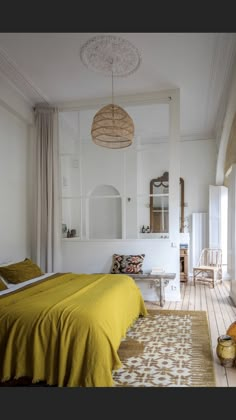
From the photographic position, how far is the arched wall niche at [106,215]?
8250 mm

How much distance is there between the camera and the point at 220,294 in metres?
5.93

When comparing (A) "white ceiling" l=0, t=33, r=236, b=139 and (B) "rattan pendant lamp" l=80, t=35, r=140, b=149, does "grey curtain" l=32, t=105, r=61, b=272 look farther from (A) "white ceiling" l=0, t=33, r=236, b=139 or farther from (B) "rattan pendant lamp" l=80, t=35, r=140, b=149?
(B) "rattan pendant lamp" l=80, t=35, r=140, b=149

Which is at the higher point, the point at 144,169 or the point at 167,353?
the point at 144,169

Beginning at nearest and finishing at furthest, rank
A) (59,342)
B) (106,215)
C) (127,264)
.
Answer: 1. (59,342)
2. (127,264)
3. (106,215)

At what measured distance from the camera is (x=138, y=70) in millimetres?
4727

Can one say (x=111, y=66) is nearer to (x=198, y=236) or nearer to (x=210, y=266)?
(x=210, y=266)

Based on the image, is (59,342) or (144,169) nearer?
(59,342)

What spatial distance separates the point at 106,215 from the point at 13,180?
3.43 m

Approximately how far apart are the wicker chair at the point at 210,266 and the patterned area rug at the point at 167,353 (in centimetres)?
210

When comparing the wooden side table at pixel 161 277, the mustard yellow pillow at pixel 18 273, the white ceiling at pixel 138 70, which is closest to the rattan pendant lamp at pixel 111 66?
the white ceiling at pixel 138 70

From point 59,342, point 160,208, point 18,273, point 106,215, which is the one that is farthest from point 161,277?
point 106,215

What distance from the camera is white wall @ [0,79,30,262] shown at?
498cm

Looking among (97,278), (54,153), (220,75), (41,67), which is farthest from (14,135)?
(220,75)

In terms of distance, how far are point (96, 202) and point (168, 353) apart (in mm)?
5546
